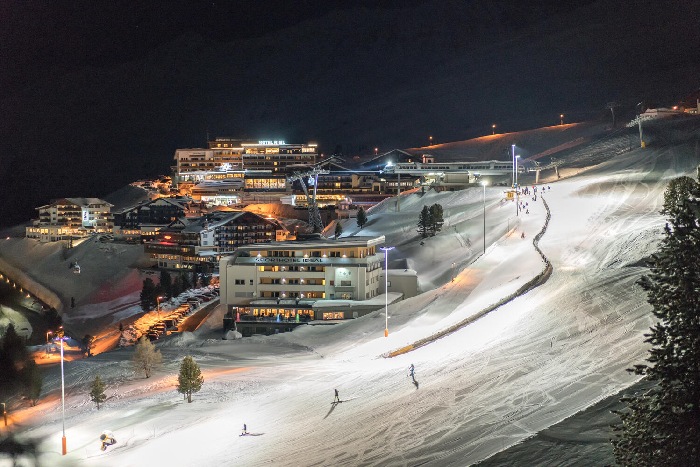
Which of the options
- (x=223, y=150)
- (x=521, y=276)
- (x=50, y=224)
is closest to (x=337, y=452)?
A: (x=521, y=276)

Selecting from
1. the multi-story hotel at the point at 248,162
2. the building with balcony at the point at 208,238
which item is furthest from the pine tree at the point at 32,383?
the multi-story hotel at the point at 248,162

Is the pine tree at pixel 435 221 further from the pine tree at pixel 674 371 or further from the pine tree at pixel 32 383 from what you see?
the pine tree at pixel 674 371

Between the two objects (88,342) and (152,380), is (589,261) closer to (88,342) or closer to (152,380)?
(152,380)

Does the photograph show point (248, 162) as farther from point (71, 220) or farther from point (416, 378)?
point (416, 378)

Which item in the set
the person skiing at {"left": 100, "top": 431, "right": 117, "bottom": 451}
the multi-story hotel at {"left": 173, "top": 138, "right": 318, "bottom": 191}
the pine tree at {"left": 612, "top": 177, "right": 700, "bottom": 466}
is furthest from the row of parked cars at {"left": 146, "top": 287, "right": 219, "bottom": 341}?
the multi-story hotel at {"left": 173, "top": 138, "right": 318, "bottom": 191}

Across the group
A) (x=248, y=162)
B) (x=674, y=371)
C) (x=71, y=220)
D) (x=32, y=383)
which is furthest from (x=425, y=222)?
(x=248, y=162)
